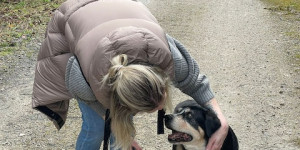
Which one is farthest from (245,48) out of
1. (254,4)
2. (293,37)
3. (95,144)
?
(95,144)

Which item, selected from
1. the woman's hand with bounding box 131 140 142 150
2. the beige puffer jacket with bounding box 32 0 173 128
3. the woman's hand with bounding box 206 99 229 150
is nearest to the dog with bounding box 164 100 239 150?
the woman's hand with bounding box 206 99 229 150

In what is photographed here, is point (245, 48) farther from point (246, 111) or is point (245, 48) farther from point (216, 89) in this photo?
point (246, 111)

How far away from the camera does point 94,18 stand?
6.82ft

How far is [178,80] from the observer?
7.23ft

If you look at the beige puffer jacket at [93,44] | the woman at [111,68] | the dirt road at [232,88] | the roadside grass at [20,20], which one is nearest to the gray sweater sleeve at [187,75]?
the woman at [111,68]

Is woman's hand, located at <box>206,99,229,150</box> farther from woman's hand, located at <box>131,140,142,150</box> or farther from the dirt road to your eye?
the dirt road

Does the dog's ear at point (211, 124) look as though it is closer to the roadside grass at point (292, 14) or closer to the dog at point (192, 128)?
the dog at point (192, 128)

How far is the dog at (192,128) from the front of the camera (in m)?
2.74

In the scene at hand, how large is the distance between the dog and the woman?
22cm

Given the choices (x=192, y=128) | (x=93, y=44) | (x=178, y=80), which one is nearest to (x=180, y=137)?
(x=192, y=128)

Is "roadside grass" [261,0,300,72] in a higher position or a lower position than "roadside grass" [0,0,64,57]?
higher

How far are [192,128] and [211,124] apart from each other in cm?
26

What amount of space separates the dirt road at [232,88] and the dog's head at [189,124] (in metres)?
0.58

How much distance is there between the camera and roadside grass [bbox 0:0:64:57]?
5.85 m
